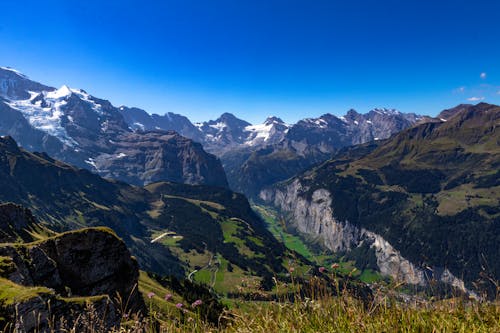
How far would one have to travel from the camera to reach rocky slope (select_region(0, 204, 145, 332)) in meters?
19.0

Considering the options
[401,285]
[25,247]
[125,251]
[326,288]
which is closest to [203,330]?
[326,288]

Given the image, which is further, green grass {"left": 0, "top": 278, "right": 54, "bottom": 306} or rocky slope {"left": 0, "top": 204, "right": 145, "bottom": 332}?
rocky slope {"left": 0, "top": 204, "right": 145, "bottom": 332}

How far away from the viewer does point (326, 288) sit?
635 centimetres

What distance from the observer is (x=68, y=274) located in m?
43.7

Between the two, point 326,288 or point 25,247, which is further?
point 25,247

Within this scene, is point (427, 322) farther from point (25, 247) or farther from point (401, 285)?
point (25, 247)

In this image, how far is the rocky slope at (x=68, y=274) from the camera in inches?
748

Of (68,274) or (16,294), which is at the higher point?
(16,294)

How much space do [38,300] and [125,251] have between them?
4041cm

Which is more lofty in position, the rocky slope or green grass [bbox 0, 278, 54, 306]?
green grass [bbox 0, 278, 54, 306]

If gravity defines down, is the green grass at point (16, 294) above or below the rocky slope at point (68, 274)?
above

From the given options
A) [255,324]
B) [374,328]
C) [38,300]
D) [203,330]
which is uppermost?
[374,328]

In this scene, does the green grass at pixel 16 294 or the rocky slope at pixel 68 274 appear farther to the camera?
the rocky slope at pixel 68 274

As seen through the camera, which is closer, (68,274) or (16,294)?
(16,294)
